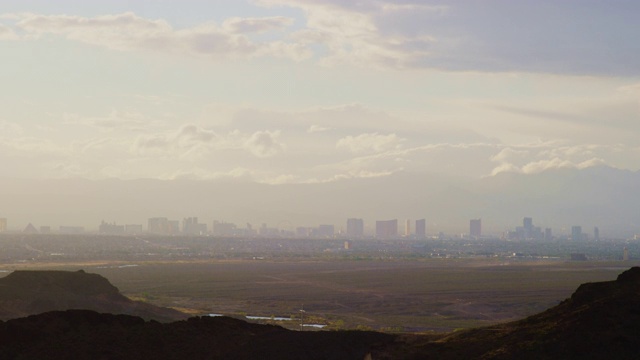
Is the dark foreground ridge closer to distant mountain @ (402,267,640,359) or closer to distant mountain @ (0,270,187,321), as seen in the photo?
distant mountain @ (402,267,640,359)

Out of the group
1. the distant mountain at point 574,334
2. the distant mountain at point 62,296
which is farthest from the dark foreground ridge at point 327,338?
the distant mountain at point 62,296

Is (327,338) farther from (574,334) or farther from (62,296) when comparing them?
(62,296)

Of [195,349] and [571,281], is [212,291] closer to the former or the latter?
[571,281]

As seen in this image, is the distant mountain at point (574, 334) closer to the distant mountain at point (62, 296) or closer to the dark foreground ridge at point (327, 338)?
the dark foreground ridge at point (327, 338)

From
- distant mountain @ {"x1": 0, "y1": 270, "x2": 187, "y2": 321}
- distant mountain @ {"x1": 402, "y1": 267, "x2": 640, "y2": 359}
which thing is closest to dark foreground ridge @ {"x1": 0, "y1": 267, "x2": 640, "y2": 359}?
distant mountain @ {"x1": 402, "y1": 267, "x2": 640, "y2": 359}

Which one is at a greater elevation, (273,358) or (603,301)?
(603,301)

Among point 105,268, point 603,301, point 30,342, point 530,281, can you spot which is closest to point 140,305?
point 30,342
